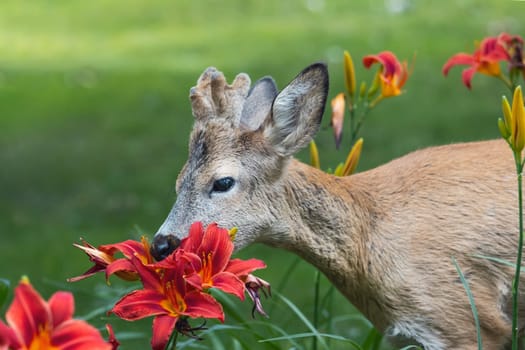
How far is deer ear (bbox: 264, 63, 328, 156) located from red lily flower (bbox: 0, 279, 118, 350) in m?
1.74

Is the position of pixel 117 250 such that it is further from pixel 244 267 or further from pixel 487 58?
pixel 487 58

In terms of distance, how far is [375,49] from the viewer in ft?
38.0

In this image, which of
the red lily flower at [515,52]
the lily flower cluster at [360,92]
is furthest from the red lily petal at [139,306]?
the red lily flower at [515,52]

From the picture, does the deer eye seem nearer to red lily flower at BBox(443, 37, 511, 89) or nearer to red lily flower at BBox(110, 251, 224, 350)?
red lily flower at BBox(110, 251, 224, 350)

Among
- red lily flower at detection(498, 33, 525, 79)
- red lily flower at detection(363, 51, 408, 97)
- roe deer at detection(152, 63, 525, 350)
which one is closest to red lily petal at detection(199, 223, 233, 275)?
roe deer at detection(152, 63, 525, 350)

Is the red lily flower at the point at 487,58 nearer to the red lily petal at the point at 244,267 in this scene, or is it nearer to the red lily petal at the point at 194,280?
the red lily petal at the point at 244,267

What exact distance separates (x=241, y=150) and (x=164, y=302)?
4.29ft

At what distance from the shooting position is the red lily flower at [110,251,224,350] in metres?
2.24

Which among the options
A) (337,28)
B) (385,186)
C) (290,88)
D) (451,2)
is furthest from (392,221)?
(451,2)

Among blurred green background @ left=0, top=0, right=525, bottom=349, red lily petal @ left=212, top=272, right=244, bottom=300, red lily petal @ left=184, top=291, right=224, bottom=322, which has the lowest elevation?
red lily petal @ left=184, top=291, right=224, bottom=322

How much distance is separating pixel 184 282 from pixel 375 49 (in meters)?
9.54

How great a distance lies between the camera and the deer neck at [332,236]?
143 inches

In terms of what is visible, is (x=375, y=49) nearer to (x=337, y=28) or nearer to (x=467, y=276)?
(x=337, y=28)

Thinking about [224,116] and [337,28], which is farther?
[337,28]
